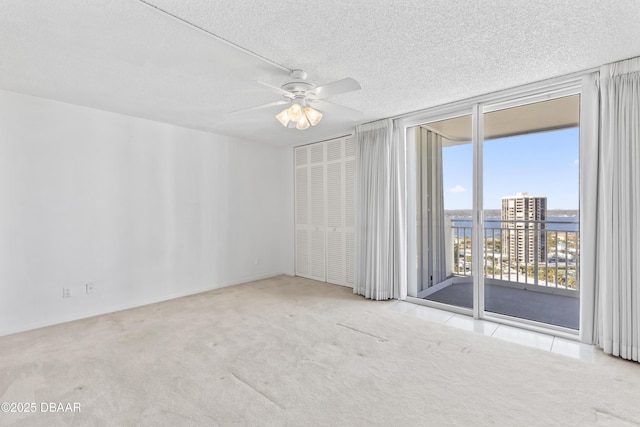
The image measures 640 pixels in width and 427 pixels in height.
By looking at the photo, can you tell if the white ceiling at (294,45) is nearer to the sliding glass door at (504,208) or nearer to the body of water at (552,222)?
the sliding glass door at (504,208)

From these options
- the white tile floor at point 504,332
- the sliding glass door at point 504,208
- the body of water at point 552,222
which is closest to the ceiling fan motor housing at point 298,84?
the sliding glass door at point 504,208

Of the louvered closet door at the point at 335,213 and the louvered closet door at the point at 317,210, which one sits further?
the louvered closet door at the point at 317,210

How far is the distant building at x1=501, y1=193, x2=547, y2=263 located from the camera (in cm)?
372

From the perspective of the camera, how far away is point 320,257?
5102mm

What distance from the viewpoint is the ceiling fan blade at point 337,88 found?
6.71 feet

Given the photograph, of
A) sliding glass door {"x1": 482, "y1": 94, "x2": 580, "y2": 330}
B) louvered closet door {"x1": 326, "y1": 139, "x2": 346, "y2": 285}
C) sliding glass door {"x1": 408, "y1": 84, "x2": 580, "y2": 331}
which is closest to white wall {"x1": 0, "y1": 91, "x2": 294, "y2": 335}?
louvered closet door {"x1": 326, "y1": 139, "x2": 346, "y2": 285}

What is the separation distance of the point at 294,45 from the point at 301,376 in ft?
7.94

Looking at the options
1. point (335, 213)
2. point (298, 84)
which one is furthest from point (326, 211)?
point (298, 84)

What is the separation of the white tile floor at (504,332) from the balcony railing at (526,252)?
1028mm

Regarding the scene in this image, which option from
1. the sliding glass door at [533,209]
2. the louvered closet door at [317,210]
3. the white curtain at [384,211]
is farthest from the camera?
the louvered closet door at [317,210]

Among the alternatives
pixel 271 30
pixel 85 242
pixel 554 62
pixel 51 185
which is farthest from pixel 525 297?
pixel 51 185

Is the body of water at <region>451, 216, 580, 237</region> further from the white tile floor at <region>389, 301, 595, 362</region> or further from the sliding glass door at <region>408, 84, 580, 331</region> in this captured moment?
the white tile floor at <region>389, 301, 595, 362</region>

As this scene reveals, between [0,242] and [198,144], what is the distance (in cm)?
242

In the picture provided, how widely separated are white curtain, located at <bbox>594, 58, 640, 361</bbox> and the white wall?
443cm
